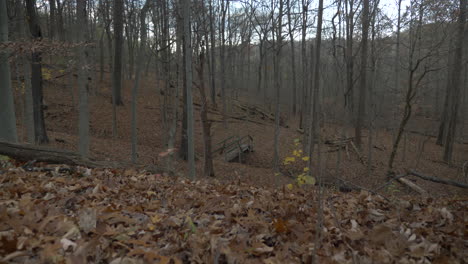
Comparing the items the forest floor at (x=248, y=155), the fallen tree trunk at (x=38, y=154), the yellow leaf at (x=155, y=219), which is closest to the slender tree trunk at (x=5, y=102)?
the forest floor at (x=248, y=155)

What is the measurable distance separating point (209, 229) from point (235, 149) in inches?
495

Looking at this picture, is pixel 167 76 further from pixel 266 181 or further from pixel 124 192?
pixel 124 192

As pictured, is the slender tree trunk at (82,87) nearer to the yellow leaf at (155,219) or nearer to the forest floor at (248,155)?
the forest floor at (248,155)

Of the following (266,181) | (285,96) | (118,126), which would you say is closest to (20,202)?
(266,181)

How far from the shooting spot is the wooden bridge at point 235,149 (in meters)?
14.8

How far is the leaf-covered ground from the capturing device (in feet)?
6.89

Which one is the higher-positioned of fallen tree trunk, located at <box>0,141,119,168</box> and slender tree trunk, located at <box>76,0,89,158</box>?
slender tree trunk, located at <box>76,0,89,158</box>

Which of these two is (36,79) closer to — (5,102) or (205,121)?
(5,102)

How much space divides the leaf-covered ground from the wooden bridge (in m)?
10.8

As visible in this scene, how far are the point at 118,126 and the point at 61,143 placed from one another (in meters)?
4.44

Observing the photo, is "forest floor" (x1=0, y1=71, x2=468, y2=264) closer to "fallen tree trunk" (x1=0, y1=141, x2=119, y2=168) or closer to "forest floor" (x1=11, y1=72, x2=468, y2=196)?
"fallen tree trunk" (x1=0, y1=141, x2=119, y2=168)

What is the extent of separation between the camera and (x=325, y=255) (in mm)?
2277

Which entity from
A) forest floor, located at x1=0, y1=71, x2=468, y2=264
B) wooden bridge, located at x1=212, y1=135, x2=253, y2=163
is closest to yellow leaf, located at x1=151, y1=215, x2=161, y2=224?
forest floor, located at x1=0, y1=71, x2=468, y2=264

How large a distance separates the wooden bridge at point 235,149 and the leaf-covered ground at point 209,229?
1079 cm
